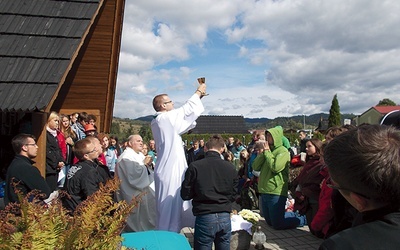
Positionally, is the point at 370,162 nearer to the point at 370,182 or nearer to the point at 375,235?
the point at 370,182

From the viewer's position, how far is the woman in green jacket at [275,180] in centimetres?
666

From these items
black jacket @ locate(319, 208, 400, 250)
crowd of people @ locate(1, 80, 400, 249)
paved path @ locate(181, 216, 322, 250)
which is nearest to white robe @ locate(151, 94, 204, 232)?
crowd of people @ locate(1, 80, 400, 249)

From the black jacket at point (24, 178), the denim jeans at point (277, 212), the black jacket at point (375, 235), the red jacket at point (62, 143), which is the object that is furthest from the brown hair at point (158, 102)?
the black jacket at point (375, 235)

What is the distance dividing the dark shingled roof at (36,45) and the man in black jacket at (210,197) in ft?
7.80

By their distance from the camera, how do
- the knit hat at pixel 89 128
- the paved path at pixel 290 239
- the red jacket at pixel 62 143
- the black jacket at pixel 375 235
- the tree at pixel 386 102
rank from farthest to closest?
the tree at pixel 386 102 → the knit hat at pixel 89 128 → the red jacket at pixel 62 143 → the paved path at pixel 290 239 → the black jacket at pixel 375 235

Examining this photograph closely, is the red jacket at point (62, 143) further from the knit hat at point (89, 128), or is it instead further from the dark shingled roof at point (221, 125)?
the dark shingled roof at point (221, 125)

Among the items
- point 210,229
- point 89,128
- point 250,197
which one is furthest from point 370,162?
point 250,197

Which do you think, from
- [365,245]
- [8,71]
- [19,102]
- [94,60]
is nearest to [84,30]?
[8,71]

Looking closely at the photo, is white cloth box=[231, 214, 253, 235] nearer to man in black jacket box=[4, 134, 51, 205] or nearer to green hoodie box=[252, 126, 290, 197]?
green hoodie box=[252, 126, 290, 197]

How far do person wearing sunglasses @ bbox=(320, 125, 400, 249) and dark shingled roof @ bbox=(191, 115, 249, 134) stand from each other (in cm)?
5204

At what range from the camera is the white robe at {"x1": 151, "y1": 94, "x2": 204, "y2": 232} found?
484 cm

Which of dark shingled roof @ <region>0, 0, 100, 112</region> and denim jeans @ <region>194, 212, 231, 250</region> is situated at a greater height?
dark shingled roof @ <region>0, 0, 100, 112</region>

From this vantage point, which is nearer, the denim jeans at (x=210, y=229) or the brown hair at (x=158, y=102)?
the denim jeans at (x=210, y=229)

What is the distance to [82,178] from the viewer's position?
12.3 feet
